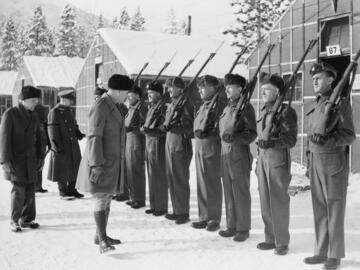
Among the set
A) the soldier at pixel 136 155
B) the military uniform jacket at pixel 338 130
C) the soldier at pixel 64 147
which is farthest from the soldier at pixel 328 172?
the soldier at pixel 64 147

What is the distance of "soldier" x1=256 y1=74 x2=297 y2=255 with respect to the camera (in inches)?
196

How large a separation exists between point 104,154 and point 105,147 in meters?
0.08

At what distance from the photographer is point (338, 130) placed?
438cm

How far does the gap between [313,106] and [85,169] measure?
2.61 m

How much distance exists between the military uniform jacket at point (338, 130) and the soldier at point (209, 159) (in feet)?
5.52

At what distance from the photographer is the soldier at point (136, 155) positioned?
7480mm

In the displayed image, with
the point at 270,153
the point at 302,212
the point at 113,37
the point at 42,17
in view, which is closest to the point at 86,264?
the point at 270,153

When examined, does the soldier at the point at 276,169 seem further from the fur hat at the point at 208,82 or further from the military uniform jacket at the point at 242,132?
the fur hat at the point at 208,82

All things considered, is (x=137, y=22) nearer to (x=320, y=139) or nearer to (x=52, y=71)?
(x=52, y=71)

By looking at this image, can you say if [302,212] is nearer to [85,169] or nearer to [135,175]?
[135,175]

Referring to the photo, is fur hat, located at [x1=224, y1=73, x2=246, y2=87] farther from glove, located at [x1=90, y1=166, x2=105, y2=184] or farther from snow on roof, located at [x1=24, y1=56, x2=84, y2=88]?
snow on roof, located at [x1=24, y1=56, x2=84, y2=88]

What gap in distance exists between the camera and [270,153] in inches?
200

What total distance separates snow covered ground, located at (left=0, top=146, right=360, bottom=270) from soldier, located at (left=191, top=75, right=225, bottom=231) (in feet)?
1.02

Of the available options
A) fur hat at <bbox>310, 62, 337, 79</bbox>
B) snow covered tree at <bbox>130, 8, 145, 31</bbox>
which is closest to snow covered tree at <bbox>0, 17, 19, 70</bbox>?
snow covered tree at <bbox>130, 8, 145, 31</bbox>
